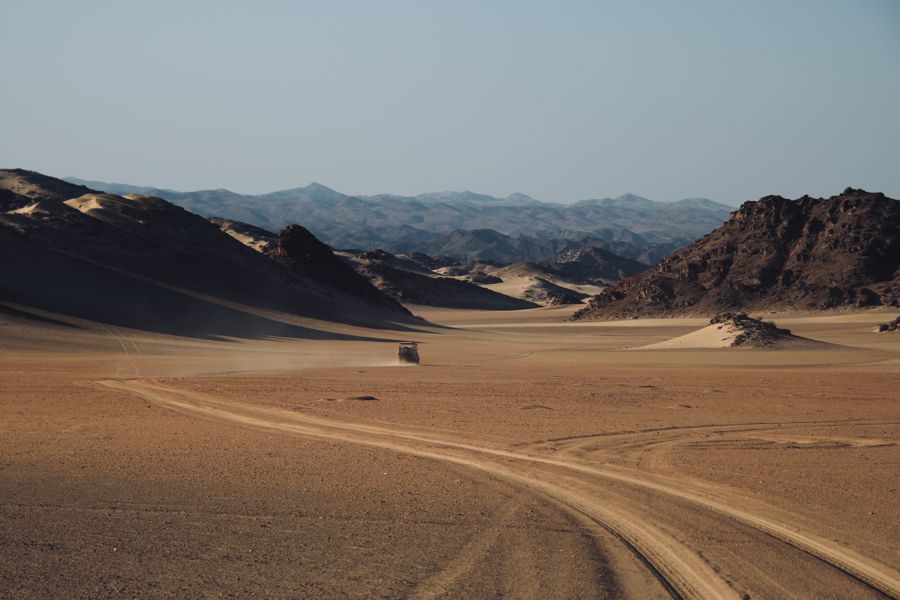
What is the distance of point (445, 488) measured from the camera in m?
11.4

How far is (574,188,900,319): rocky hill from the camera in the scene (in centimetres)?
8156

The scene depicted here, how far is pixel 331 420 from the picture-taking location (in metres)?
17.8

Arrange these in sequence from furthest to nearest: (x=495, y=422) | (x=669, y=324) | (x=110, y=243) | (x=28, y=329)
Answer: (x=669, y=324) → (x=110, y=243) → (x=28, y=329) → (x=495, y=422)

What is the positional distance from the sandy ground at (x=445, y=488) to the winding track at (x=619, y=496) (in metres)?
0.04

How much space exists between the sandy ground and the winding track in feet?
0.13

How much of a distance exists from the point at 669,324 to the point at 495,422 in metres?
63.7

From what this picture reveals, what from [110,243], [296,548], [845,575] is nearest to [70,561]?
[296,548]

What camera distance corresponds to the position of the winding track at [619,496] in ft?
26.5

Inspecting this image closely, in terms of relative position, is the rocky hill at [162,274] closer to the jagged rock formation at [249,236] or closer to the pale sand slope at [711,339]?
the jagged rock formation at [249,236]

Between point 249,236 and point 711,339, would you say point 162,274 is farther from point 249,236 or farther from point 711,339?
point 249,236

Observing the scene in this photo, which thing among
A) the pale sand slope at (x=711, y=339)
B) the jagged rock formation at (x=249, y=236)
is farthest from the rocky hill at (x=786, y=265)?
the pale sand slope at (x=711, y=339)

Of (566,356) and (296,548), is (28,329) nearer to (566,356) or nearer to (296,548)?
(566,356)

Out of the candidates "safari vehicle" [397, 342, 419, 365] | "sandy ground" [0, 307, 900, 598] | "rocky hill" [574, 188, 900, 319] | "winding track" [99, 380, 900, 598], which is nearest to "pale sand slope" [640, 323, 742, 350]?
"safari vehicle" [397, 342, 419, 365]

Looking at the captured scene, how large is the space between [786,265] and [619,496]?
8012cm
